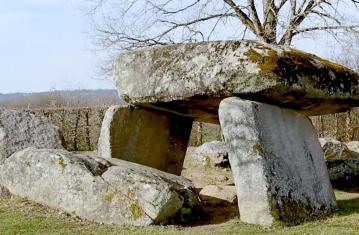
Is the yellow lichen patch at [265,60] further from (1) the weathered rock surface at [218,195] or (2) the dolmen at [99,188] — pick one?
(1) the weathered rock surface at [218,195]

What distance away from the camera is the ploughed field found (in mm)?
7637

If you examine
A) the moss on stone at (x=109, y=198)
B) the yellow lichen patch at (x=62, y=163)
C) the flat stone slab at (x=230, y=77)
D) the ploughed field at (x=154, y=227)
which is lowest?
the ploughed field at (x=154, y=227)

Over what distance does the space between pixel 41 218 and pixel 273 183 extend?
3.21 m

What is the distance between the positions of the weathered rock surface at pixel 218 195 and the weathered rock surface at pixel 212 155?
13.9 ft

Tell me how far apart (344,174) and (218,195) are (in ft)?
11.2

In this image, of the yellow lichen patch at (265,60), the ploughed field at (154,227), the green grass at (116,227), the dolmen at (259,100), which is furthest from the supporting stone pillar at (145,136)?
the yellow lichen patch at (265,60)

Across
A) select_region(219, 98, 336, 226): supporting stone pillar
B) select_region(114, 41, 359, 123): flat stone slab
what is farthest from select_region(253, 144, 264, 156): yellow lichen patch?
select_region(114, 41, 359, 123): flat stone slab

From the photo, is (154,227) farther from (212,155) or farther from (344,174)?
(212,155)

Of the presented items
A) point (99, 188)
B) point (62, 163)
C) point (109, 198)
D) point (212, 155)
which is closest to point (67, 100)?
point (212, 155)

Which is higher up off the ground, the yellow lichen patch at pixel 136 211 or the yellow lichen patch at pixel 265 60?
the yellow lichen patch at pixel 265 60

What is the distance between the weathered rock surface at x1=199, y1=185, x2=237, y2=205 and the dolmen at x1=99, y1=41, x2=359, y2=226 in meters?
1.35

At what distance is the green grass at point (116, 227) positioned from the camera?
25.0ft

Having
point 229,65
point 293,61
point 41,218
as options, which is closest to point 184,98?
point 229,65

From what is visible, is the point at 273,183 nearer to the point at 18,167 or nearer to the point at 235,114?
the point at 235,114
